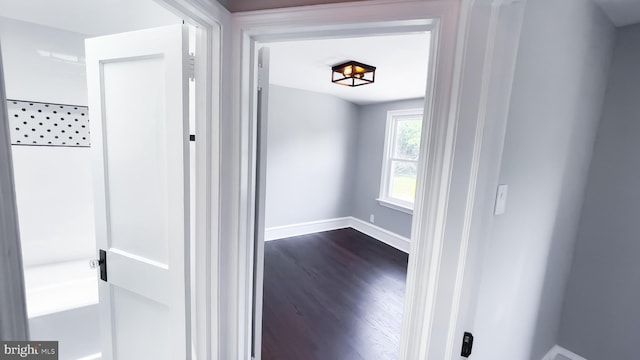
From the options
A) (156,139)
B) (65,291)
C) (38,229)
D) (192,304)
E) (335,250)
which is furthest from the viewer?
(335,250)

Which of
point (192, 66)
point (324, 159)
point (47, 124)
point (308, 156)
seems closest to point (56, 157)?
point (47, 124)

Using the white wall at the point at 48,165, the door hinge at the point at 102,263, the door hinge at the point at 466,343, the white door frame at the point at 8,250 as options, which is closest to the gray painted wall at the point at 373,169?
the door hinge at the point at 466,343

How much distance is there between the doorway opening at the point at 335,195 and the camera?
6.35 ft

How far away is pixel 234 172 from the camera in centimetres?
113

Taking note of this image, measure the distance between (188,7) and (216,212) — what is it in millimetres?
762

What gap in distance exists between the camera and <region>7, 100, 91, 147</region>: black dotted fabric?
5.58ft

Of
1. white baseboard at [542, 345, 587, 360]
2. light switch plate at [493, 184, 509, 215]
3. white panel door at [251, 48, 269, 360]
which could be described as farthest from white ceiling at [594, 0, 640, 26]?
white baseboard at [542, 345, 587, 360]

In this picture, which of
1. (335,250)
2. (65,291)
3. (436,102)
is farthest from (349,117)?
(65,291)

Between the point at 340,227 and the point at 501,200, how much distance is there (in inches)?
145

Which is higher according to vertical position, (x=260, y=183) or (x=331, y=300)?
(x=260, y=183)

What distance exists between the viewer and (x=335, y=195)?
4.49 meters

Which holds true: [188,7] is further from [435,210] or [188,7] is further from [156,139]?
[435,210]

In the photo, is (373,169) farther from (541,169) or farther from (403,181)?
(541,169)

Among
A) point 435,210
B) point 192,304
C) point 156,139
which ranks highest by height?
point 156,139
